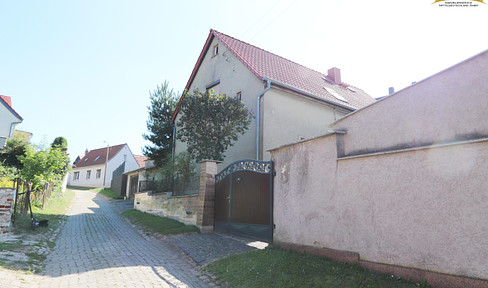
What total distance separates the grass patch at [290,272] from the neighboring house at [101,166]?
1478 inches

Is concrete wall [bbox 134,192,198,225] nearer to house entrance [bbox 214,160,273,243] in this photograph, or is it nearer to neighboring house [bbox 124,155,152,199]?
house entrance [bbox 214,160,273,243]

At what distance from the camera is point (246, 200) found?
8414 millimetres

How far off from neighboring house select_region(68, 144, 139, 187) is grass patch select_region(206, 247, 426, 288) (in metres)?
37.6

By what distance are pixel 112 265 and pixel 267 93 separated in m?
8.45

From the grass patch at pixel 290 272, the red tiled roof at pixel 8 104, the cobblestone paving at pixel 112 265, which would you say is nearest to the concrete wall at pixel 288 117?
the cobblestone paving at pixel 112 265

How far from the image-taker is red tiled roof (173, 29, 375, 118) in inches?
513

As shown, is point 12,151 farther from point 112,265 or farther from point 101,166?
point 112,265

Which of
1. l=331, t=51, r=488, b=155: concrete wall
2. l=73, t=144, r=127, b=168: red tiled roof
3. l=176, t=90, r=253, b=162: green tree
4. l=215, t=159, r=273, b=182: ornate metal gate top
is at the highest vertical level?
l=73, t=144, r=127, b=168: red tiled roof

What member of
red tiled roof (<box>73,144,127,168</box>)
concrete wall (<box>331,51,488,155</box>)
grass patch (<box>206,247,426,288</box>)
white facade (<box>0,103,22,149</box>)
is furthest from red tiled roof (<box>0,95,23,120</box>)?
concrete wall (<box>331,51,488,155</box>)

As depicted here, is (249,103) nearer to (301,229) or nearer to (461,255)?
(301,229)

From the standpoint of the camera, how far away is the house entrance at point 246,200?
299 inches

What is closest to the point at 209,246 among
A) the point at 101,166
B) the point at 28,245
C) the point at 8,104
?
the point at 28,245

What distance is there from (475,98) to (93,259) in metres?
7.79

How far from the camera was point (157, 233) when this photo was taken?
10.2 meters
